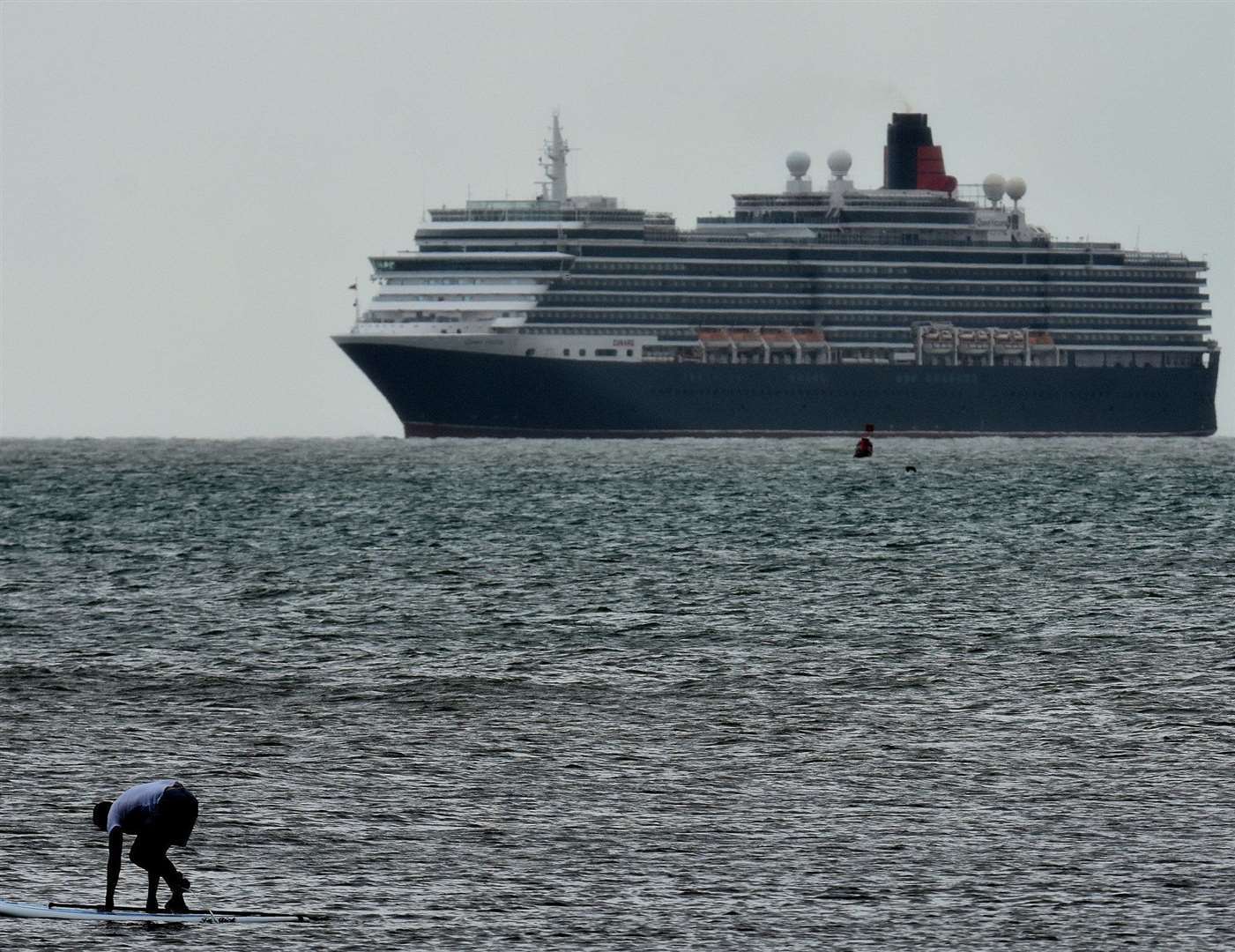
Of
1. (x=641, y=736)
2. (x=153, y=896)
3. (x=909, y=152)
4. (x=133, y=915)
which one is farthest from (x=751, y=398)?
(x=133, y=915)

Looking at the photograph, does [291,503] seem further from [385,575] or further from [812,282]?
[812,282]

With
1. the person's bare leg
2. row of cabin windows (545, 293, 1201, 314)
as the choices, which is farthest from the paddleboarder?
row of cabin windows (545, 293, 1201, 314)

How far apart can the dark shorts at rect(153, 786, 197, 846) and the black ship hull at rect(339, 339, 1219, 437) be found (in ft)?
389

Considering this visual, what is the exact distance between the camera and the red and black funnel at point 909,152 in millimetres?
162250

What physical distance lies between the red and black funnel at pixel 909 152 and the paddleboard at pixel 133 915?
5953 inches

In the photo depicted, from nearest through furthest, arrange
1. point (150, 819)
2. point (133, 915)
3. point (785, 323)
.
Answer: point (150, 819) < point (133, 915) < point (785, 323)

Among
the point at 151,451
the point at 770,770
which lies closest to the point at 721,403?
the point at 151,451

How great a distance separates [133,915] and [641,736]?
8300mm

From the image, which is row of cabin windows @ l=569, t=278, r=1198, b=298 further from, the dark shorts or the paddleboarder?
the dark shorts

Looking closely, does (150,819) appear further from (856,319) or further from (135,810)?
(856,319)

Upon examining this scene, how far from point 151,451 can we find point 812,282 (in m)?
48.2

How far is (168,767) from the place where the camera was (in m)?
19.3

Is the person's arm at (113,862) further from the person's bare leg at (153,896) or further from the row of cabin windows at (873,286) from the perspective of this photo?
the row of cabin windows at (873,286)

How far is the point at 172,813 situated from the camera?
13.1 metres
